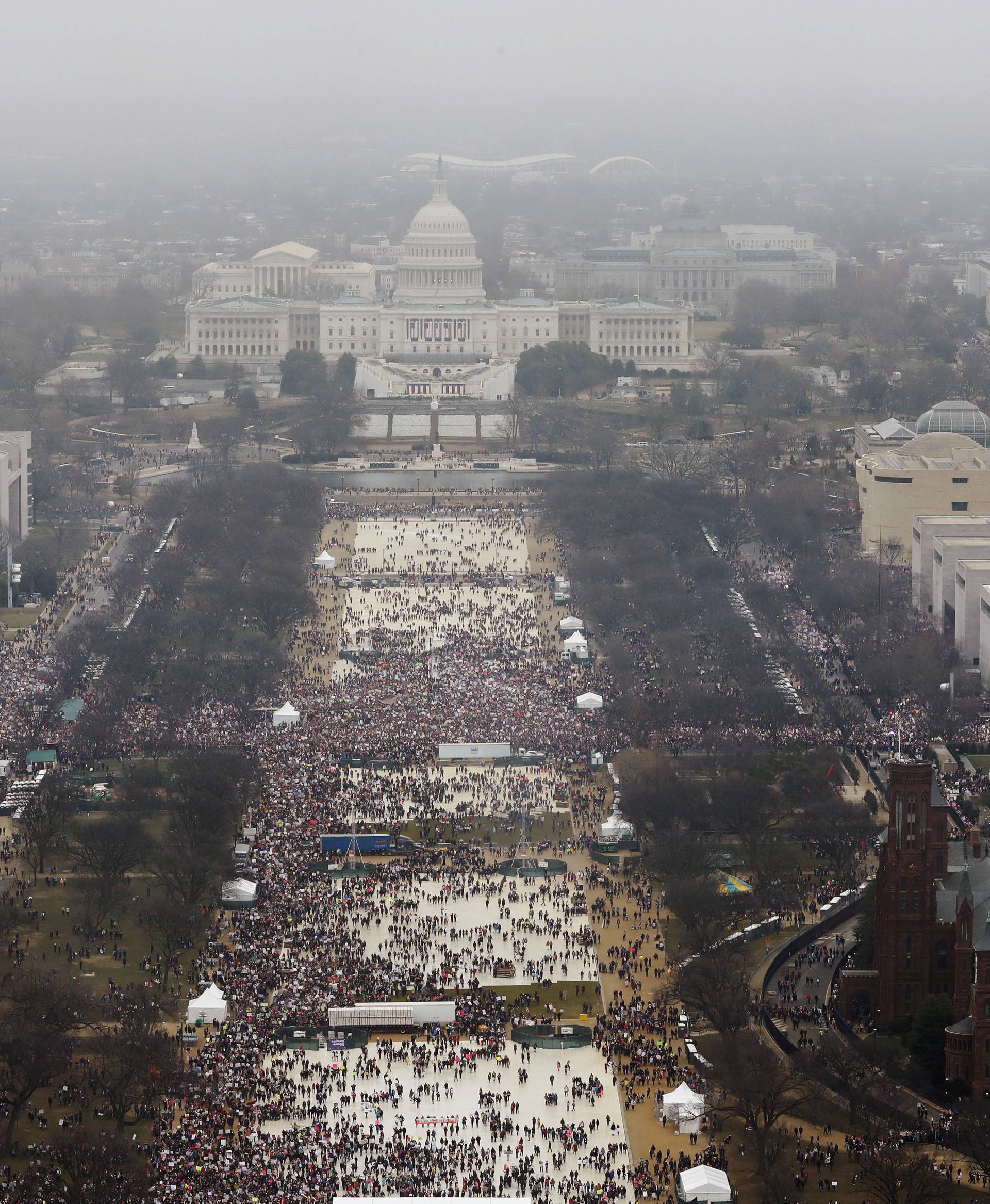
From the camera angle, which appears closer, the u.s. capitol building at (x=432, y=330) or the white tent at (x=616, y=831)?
the white tent at (x=616, y=831)

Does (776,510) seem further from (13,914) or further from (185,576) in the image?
(13,914)

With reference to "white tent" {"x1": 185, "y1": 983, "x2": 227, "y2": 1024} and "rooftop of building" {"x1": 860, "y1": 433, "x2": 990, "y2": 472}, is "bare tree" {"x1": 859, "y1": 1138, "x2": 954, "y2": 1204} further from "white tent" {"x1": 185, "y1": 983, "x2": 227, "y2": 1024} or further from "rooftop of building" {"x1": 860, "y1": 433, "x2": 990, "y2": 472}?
"rooftop of building" {"x1": 860, "y1": 433, "x2": 990, "y2": 472}

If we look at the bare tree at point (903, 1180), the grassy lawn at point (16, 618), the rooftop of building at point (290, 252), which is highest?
the bare tree at point (903, 1180)

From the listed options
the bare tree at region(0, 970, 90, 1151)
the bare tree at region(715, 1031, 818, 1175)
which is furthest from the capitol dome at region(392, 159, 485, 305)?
the bare tree at region(715, 1031, 818, 1175)

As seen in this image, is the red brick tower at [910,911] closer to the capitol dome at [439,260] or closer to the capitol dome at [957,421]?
the capitol dome at [957,421]

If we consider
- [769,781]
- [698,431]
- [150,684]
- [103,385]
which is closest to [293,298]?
[103,385]

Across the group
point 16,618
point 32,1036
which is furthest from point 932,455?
point 32,1036

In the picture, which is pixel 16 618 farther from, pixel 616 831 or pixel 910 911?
pixel 910 911

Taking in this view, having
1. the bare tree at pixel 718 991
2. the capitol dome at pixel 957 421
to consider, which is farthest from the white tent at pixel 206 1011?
the capitol dome at pixel 957 421
